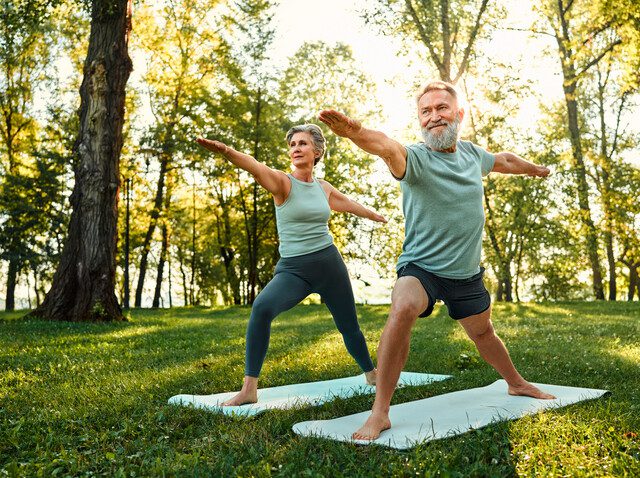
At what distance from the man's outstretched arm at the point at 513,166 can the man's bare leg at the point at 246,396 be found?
2.45 metres

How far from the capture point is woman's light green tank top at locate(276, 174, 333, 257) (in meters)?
4.99

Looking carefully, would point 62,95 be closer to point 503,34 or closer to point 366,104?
point 366,104

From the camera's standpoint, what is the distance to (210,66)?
2612cm

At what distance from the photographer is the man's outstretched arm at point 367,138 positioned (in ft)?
10.3

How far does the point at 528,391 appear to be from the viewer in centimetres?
448

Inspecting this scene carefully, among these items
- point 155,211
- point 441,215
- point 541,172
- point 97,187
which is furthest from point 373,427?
point 155,211

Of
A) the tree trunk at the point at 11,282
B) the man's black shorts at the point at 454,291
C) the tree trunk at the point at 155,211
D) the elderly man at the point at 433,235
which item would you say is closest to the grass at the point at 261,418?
the elderly man at the point at 433,235

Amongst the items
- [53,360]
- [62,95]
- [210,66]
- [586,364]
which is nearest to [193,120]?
[210,66]

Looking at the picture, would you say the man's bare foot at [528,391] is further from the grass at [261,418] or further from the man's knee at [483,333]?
the man's knee at [483,333]

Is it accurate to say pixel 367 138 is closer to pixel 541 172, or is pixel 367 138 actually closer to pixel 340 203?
pixel 541 172

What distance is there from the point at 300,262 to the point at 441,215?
1534mm

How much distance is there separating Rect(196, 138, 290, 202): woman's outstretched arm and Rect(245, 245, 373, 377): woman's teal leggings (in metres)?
0.59

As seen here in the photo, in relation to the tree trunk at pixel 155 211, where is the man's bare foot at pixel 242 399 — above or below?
below

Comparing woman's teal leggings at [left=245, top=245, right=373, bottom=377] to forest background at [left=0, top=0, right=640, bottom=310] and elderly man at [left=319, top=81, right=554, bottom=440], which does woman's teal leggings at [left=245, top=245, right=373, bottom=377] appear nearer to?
elderly man at [left=319, top=81, right=554, bottom=440]
